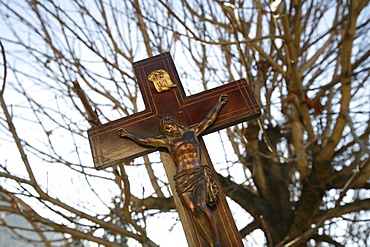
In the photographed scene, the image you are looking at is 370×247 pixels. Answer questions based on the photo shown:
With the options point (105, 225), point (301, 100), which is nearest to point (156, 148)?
point (105, 225)

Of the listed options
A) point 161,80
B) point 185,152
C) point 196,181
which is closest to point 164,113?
point 161,80

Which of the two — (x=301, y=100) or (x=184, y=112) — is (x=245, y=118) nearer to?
(x=184, y=112)

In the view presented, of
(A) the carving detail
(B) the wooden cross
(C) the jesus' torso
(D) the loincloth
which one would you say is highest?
(A) the carving detail

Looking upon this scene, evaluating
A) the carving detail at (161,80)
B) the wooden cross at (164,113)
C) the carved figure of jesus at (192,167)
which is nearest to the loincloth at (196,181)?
the carved figure of jesus at (192,167)

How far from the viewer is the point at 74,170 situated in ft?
11.7

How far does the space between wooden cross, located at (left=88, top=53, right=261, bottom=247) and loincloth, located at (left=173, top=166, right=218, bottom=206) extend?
11 cm

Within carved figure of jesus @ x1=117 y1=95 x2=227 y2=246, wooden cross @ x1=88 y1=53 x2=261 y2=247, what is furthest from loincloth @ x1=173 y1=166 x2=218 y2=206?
wooden cross @ x1=88 y1=53 x2=261 y2=247

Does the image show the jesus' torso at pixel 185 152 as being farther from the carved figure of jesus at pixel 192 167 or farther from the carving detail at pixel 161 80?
the carving detail at pixel 161 80

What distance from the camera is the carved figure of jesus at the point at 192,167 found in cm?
171

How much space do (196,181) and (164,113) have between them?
59 cm

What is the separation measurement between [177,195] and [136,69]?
987mm

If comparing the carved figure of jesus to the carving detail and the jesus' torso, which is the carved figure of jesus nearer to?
the jesus' torso

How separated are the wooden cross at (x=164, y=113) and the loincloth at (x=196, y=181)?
11 cm

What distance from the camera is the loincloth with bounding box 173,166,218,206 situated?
179 cm
